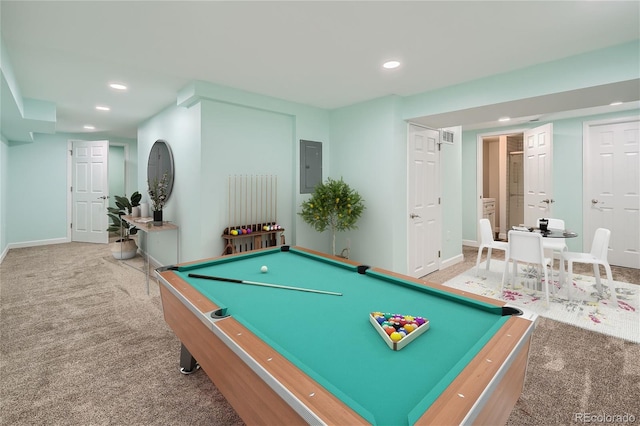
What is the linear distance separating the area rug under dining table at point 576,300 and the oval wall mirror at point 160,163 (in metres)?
3.92

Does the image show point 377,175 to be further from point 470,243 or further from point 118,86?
point 470,243

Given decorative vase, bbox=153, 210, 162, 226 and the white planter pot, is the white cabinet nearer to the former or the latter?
decorative vase, bbox=153, 210, 162, 226

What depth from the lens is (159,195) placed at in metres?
4.20

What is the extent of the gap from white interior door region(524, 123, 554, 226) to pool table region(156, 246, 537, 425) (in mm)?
4325

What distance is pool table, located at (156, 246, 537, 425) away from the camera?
0.84 m

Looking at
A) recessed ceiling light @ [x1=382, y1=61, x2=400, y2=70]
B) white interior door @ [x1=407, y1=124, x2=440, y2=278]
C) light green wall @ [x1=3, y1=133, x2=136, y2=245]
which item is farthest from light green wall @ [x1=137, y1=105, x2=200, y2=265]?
light green wall @ [x1=3, y1=133, x2=136, y2=245]

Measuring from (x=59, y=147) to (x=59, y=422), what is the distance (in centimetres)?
668

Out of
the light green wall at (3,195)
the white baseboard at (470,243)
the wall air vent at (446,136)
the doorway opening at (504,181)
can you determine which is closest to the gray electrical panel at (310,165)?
the wall air vent at (446,136)

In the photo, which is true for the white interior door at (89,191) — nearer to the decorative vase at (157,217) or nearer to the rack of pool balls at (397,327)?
the decorative vase at (157,217)

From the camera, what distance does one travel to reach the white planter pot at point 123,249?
17.0ft

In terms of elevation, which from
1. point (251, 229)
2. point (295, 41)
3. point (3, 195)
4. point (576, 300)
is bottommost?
point (576, 300)

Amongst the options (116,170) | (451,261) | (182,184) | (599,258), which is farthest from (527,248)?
(116,170)

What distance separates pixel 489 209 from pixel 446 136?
8.83 feet

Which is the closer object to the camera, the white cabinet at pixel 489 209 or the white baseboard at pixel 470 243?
the white baseboard at pixel 470 243
